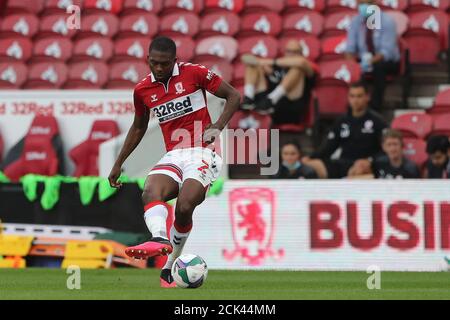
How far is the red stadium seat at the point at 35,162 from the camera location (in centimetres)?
1553

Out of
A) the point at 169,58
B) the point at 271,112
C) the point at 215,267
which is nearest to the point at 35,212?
the point at 215,267

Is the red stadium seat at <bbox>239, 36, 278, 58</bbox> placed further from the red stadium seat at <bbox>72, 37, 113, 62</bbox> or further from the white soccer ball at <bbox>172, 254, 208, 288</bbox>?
the white soccer ball at <bbox>172, 254, 208, 288</bbox>

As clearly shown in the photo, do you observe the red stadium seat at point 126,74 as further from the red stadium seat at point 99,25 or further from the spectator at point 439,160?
the spectator at point 439,160

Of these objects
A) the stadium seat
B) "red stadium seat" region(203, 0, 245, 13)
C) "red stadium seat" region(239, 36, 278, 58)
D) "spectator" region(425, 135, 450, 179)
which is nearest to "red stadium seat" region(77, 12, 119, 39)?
"red stadium seat" region(203, 0, 245, 13)

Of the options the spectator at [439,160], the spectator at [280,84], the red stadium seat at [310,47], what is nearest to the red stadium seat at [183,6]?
the red stadium seat at [310,47]

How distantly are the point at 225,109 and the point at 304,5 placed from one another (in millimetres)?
8663

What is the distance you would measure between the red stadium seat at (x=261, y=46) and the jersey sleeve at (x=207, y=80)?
715 cm

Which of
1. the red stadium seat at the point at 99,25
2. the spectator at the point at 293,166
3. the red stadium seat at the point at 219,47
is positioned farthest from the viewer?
the red stadium seat at the point at 99,25

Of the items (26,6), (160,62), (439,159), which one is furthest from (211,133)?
(26,6)

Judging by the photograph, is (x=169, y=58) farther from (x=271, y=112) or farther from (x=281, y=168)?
(x=271, y=112)

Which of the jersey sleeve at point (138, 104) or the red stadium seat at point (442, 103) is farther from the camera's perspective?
the red stadium seat at point (442, 103)

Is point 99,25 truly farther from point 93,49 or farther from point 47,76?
point 47,76

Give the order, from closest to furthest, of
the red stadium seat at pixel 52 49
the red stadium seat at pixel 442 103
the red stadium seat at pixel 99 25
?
1. the red stadium seat at pixel 442 103
2. the red stadium seat at pixel 52 49
3. the red stadium seat at pixel 99 25

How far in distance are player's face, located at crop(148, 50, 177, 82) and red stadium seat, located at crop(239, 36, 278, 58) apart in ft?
24.7
